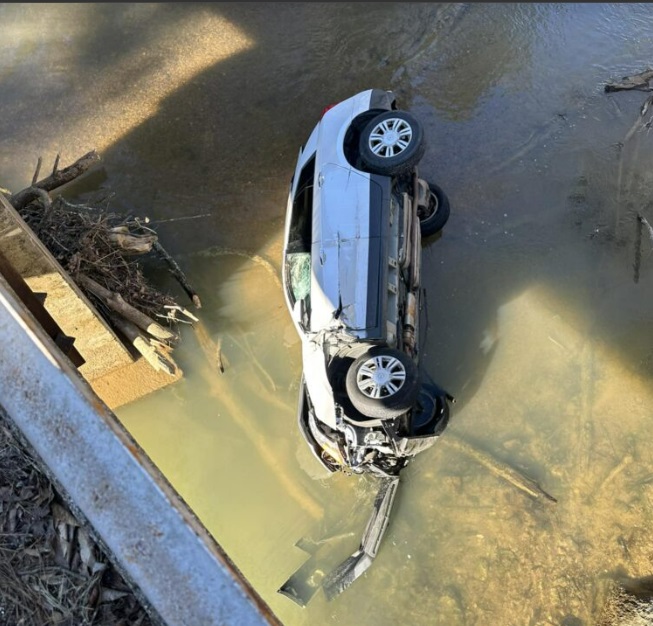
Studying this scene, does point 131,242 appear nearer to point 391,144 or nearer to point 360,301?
point 360,301

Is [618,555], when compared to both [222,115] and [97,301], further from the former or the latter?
[222,115]

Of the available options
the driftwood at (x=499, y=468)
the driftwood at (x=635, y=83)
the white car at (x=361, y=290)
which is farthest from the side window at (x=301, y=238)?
the driftwood at (x=635, y=83)

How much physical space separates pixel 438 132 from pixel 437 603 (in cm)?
569

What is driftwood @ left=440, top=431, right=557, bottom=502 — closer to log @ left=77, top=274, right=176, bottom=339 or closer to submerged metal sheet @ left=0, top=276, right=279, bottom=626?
log @ left=77, top=274, right=176, bottom=339

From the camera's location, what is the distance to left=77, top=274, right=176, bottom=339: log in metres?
5.90

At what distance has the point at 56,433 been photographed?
2.53m

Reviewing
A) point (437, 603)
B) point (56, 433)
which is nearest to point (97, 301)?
point (56, 433)

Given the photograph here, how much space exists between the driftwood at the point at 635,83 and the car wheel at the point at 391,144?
3786 millimetres

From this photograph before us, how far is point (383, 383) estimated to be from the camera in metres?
4.68

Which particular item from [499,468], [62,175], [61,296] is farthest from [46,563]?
[62,175]

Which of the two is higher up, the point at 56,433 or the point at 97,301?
the point at 56,433

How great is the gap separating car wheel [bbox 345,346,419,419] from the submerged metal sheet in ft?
8.11

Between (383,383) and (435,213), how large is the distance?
8.74ft

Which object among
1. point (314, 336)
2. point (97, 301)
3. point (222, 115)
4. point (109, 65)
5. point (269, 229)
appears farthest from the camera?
point (109, 65)
